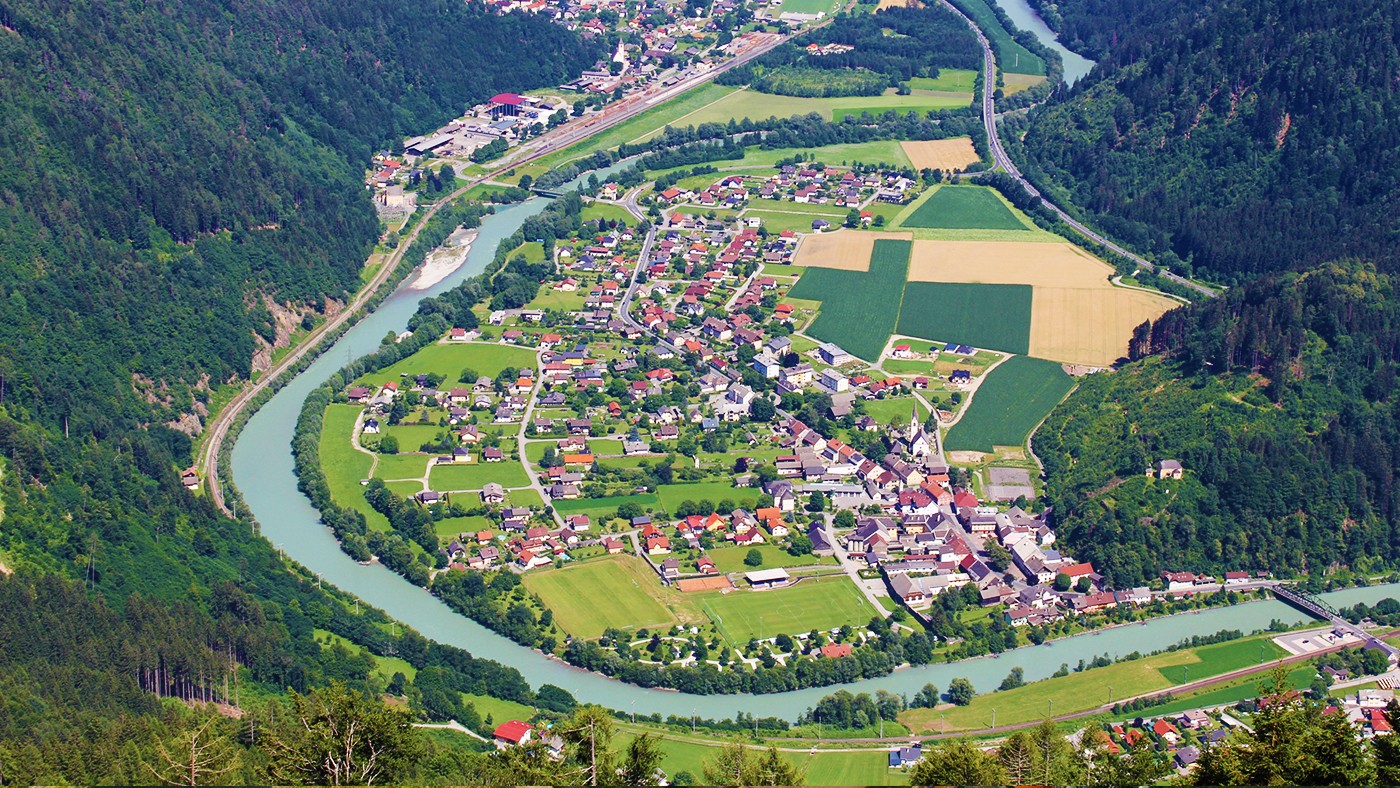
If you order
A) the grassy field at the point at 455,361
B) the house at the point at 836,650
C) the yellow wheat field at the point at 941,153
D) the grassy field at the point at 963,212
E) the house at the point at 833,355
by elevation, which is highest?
the yellow wheat field at the point at 941,153

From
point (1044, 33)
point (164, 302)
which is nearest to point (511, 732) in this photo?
point (164, 302)

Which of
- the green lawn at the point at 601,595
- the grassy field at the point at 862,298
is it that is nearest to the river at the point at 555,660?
the green lawn at the point at 601,595

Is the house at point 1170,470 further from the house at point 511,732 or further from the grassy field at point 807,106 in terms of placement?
the grassy field at point 807,106

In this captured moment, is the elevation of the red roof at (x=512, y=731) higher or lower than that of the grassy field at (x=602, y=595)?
lower

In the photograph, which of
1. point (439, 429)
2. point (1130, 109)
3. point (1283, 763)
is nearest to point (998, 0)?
point (1130, 109)

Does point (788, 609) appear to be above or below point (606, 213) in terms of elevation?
below

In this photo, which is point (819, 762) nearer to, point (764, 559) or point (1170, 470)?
point (764, 559)
